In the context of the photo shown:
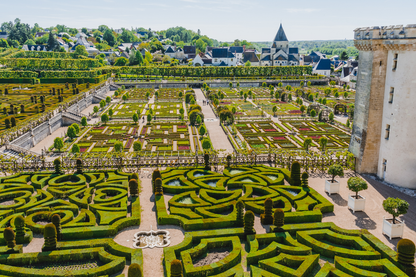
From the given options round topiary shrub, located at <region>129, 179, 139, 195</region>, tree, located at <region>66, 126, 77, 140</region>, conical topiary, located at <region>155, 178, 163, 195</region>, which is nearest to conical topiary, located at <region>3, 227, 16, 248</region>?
round topiary shrub, located at <region>129, 179, 139, 195</region>

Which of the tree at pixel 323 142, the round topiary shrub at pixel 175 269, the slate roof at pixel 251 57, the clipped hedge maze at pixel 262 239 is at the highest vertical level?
the slate roof at pixel 251 57

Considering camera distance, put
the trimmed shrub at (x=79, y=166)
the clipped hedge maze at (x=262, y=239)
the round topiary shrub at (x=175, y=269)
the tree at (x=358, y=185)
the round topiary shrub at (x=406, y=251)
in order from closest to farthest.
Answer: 1. the round topiary shrub at (x=175, y=269)
2. the round topiary shrub at (x=406, y=251)
3. the clipped hedge maze at (x=262, y=239)
4. the tree at (x=358, y=185)
5. the trimmed shrub at (x=79, y=166)

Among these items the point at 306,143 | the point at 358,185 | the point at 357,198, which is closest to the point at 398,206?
the point at 358,185

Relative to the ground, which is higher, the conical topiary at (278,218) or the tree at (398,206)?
the tree at (398,206)

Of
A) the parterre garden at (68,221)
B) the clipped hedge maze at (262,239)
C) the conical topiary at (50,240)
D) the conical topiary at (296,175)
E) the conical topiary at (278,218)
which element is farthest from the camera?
the conical topiary at (296,175)

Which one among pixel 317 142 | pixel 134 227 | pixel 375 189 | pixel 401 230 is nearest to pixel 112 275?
pixel 134 227

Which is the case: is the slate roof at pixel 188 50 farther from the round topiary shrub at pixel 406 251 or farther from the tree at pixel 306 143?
the round topiary shrub at pixel 406 251

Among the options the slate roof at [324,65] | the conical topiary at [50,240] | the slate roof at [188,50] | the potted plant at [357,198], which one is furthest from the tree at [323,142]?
the slate roof at [188,50]

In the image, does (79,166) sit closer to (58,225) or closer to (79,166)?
(79,166)
